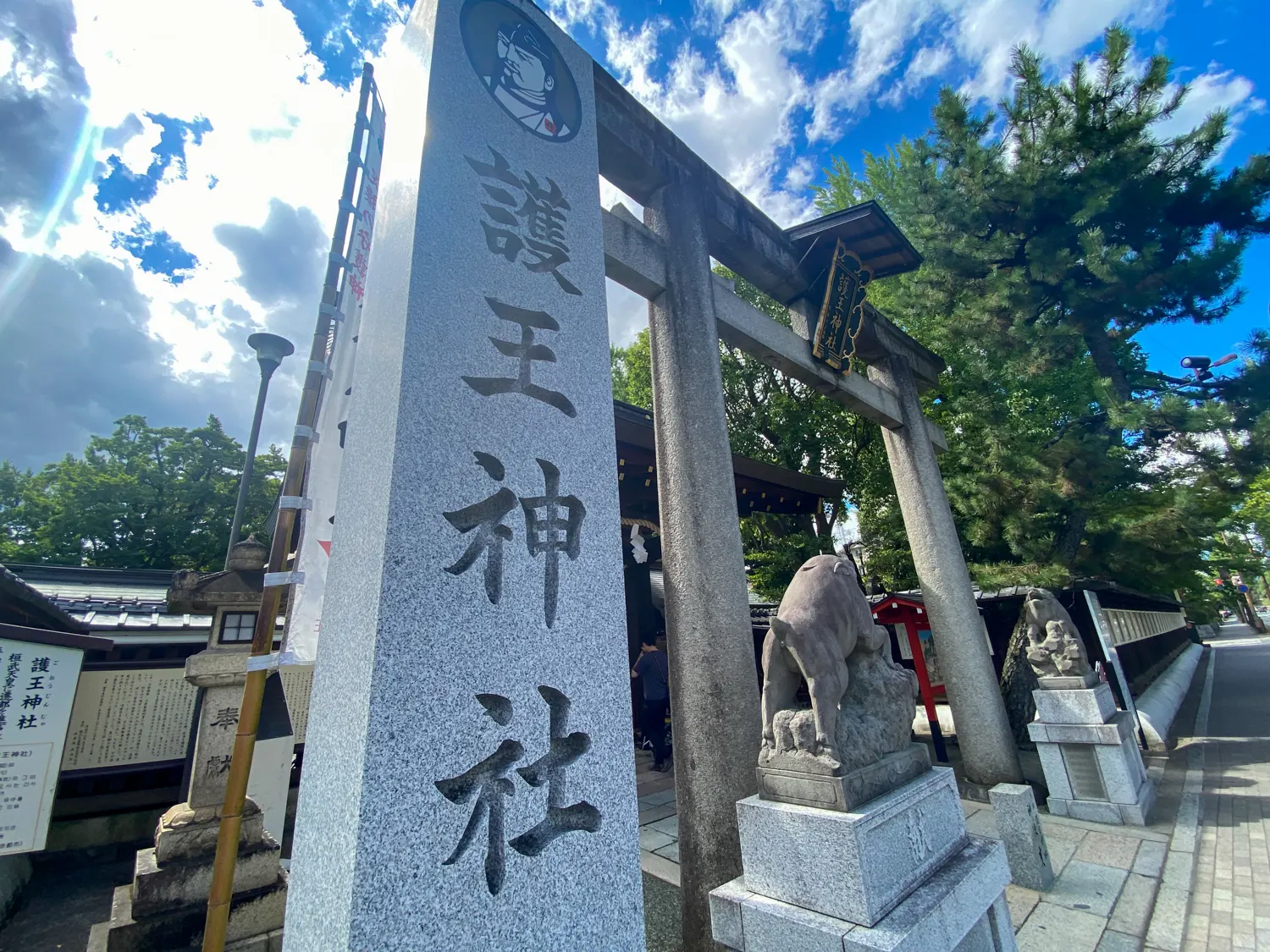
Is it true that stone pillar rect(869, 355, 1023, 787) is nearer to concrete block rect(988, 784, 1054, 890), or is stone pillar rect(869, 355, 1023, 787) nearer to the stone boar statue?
concrete block rect(988, 784, 1054, 890)

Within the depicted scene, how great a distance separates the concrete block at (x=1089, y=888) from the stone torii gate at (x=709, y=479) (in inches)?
75.7

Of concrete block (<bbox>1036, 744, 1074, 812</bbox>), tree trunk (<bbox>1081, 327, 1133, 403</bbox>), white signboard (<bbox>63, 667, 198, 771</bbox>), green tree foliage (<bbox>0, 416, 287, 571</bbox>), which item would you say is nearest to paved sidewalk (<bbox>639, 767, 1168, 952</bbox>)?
concrete block (<bbox>1036, 744, 1074, 812</bbox>)

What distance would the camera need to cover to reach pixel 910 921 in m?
2.20

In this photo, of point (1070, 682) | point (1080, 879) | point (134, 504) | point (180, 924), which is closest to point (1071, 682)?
point (1070, 682)

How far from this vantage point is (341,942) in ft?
4.24

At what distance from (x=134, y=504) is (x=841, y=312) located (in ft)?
89.6

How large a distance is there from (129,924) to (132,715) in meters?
4.18

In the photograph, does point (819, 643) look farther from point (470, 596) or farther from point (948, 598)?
point (948, 598)

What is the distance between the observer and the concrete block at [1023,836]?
13.5ft

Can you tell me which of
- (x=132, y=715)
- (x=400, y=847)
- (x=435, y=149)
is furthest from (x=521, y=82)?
(x=132, y=715)

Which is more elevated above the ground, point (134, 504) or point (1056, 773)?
point (134, 504)

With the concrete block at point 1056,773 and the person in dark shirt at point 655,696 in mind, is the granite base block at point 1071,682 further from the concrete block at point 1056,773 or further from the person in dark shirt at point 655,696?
the person in dark shirt at point 655,696

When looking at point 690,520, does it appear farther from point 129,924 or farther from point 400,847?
point 129,924

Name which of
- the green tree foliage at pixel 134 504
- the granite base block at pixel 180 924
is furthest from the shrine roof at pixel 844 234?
the green tree foliage at pixel 134 504
